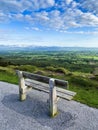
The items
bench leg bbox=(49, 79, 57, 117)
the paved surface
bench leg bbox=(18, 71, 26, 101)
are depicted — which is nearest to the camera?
the paved surface

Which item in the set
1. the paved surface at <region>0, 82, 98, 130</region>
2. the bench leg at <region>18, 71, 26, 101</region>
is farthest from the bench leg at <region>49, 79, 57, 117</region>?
the bench leg at <region>18, 71, 26, 101</region>

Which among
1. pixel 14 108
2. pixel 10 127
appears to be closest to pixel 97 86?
pixel 14 108

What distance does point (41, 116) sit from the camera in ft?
16.9

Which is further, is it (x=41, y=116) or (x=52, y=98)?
(x=41, y=116)

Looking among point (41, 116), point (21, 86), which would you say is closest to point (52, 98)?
point (41, 116)

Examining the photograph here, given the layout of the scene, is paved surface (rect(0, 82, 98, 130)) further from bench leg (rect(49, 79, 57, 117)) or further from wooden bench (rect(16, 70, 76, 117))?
wooden bench (rect(16, 70, 76, 117))

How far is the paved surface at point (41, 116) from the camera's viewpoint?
4.52 m

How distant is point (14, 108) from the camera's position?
5699 millimetres

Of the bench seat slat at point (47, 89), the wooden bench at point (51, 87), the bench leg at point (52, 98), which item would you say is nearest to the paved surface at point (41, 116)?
the bench leg at point (52, 98)

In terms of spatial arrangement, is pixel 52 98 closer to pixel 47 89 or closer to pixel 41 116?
pixel 41 116

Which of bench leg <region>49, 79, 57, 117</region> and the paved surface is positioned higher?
bench leg <region>49, 79, 57, 117</region>

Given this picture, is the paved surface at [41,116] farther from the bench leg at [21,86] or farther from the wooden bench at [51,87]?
the wooden bench at [51,87]

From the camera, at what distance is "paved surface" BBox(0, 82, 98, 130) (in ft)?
14.8

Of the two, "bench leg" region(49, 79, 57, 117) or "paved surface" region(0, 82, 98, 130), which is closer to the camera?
"paved surface" region(0, 82, 98, 130)
